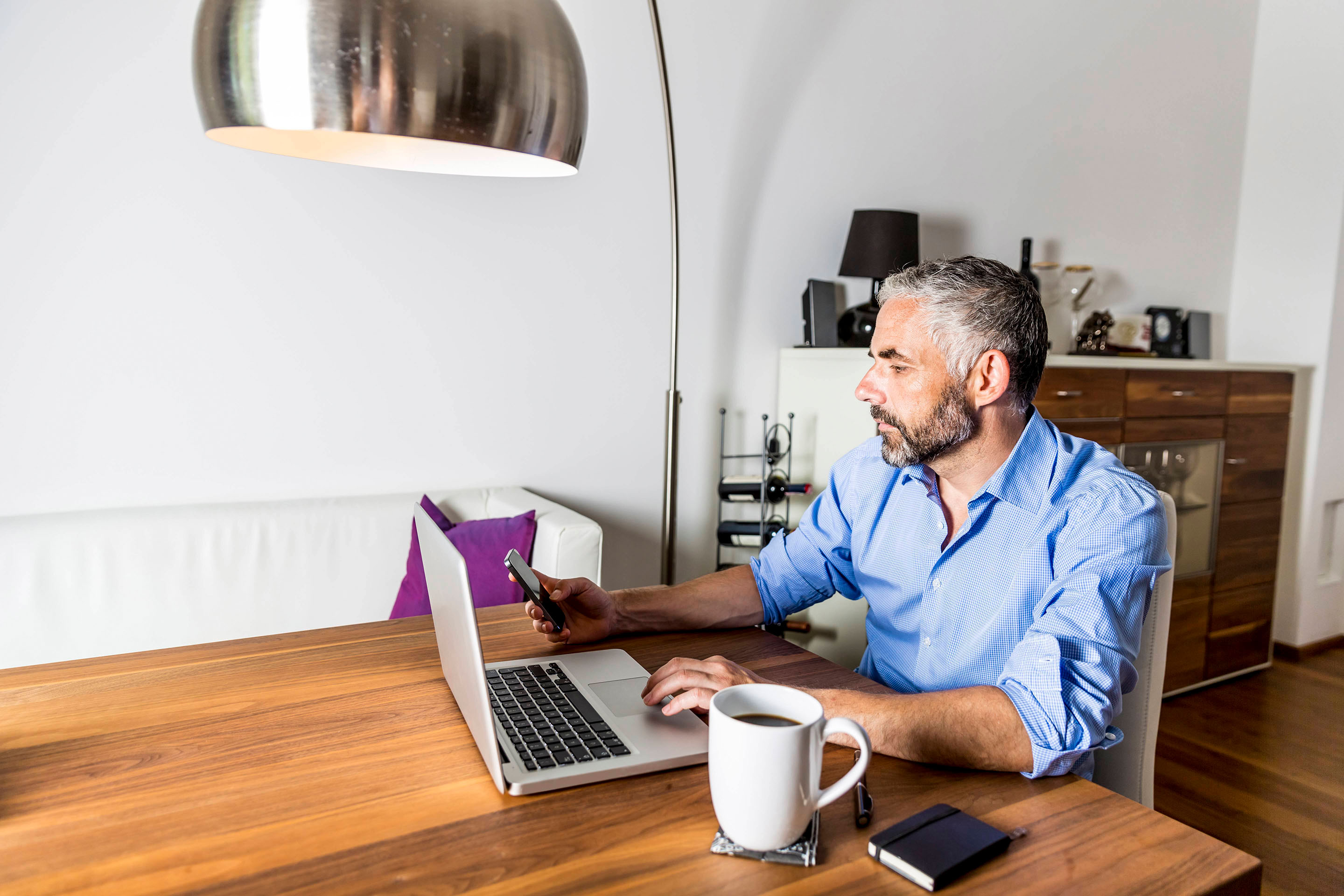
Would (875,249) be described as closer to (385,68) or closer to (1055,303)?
(1055,303)

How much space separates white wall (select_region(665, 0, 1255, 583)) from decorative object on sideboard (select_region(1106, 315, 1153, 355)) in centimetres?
7

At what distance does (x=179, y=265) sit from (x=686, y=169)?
4.60 ft

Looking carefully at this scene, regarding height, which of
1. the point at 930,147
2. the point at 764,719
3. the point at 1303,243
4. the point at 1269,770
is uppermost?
the point at 930,147

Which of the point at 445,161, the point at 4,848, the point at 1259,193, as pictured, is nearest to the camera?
the point at 4,848

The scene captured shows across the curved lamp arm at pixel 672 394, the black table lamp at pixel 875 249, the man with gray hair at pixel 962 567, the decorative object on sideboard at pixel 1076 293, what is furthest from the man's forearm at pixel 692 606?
the decorative object on sideboard at pixel 1076 293

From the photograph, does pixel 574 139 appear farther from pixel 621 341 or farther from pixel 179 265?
pixel 621 341

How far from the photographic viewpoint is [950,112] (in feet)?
10.6

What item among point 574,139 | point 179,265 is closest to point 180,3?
point 179,265

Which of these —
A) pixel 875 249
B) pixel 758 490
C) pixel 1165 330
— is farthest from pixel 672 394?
pixel 1165 330

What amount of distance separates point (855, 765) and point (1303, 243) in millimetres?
4108

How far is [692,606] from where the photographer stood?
1.38 m

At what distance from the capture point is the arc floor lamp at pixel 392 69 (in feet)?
2.50

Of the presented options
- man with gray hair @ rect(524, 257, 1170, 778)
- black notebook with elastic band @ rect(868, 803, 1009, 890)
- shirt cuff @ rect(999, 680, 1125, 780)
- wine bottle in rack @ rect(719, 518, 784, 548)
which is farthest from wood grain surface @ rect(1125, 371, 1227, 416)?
black notebook with elastic band @ rect(868, 803, 1009, 890)

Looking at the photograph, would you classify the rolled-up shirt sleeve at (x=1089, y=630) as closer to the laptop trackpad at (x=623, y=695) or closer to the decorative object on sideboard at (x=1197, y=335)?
the laptop trackpad at (x=623, y=695)
